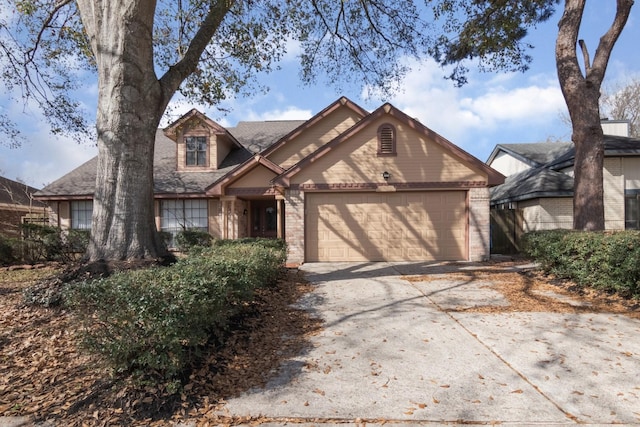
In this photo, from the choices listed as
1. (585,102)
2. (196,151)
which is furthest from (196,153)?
(585,102)

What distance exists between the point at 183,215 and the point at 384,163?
892cm

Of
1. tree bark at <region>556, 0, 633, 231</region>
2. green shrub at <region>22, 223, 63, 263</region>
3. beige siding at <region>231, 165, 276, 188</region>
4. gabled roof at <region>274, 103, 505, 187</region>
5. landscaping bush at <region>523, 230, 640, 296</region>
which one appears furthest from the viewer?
beige siding at <region>231, 165, 276, 188</region>

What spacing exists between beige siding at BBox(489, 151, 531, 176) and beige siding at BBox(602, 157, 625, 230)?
17.5 feet

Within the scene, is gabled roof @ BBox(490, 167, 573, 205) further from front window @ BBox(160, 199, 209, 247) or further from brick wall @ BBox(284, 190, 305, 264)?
front window @ BBox(160, 199, 209, 247)

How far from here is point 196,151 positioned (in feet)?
56.9

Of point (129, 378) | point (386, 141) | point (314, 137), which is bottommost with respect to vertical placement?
point (129, 378)

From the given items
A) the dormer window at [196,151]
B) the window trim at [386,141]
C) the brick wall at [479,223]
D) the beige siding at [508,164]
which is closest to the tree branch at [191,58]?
the window trim at [386,141]

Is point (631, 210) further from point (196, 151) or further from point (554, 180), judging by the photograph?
point (196, 151)

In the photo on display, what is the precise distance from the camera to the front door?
1794 cm

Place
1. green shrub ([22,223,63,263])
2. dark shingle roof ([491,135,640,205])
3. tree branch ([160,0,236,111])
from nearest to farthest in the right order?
tree branch ([160,0,236,111]) → green shrub ([22,223,63,263]) → dark shingle roof ([491,135,640,205])

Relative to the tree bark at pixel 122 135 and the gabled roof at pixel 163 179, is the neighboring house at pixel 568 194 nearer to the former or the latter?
the gabled roof at pixel 163 179

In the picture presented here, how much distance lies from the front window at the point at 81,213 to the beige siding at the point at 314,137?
812 centimetres

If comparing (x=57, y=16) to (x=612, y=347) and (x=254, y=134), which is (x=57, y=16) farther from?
(x=612, y=347)

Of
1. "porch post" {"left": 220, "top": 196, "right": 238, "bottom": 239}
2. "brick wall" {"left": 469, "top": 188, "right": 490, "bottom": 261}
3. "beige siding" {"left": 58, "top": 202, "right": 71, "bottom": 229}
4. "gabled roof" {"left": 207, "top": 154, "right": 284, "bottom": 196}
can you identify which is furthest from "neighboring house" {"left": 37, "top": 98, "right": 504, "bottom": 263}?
"beige siding" {"left": 58, "top": 202, "right": 71, "bottom": 229}
